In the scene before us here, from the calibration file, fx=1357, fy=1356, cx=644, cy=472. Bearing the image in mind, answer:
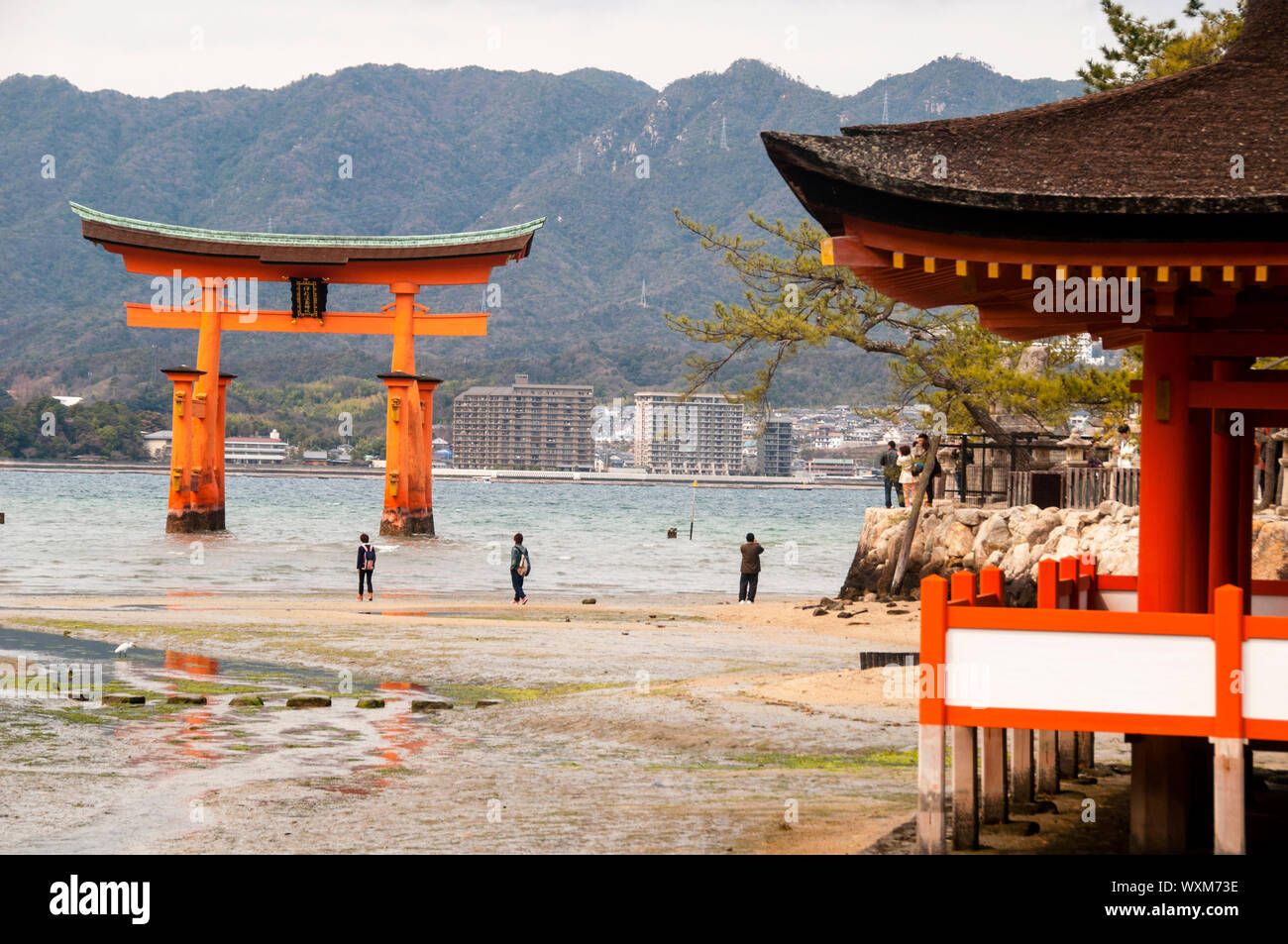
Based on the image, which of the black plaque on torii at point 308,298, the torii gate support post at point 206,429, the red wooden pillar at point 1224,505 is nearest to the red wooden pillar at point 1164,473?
the red wooden pillar at point 1224,505

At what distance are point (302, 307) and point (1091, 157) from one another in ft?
118

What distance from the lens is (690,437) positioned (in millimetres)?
189875

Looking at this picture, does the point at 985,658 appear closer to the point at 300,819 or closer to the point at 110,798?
the point at 300,819

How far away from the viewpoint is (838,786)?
9938 mm

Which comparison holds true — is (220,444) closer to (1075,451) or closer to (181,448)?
(181,448)

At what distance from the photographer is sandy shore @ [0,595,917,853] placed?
852 cm

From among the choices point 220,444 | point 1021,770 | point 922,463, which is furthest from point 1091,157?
point 220,444

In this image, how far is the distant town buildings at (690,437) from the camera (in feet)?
606

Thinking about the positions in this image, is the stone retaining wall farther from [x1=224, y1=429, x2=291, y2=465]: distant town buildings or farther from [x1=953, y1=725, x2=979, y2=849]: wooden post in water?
[x1=224, y1=429, x2=291, y2=465]: distant town buildings

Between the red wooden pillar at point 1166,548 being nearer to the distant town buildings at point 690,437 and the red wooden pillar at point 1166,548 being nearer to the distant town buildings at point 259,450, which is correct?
the distant town buildings at point 259,450

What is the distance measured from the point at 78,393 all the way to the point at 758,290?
170 m

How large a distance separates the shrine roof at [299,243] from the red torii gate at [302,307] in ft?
0.10

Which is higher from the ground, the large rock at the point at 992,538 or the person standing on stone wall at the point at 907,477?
the person standing on stone wall at the point at 907,477

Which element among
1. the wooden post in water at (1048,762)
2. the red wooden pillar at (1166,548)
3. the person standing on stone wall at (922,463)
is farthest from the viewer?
the person standing on stone wall at (922,463)
